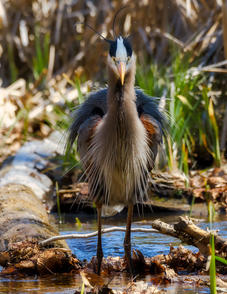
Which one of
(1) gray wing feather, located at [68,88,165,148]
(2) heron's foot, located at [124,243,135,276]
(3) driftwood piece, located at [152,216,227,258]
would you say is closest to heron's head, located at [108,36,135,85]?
(1) gray wing feather, located at [68,88,165,148]

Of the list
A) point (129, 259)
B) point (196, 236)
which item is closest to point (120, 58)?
point (196, 236)

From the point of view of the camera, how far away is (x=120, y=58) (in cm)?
374

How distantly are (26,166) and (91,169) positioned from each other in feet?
7.70

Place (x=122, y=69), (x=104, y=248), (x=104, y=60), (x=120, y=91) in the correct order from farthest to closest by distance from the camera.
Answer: (x=104, y=60), (x=104, y=248), (x=120, y=91), (x=122, y=69)

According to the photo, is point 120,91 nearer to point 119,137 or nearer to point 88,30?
point 119,137

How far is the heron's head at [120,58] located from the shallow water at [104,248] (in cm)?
139

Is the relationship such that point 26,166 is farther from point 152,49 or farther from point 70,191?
point 152,49

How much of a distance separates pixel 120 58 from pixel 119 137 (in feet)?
2.07

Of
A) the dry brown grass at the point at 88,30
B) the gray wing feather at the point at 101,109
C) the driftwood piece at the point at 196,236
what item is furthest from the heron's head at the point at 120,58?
the dry brown grass at the point at 88,30

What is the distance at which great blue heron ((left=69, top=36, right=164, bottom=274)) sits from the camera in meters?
3.88

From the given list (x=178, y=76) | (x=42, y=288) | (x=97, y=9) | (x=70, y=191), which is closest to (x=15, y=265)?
(x=42, y=288)

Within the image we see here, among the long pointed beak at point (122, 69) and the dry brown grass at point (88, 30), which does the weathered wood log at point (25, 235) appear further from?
the dry brown grass at point (88, 30)

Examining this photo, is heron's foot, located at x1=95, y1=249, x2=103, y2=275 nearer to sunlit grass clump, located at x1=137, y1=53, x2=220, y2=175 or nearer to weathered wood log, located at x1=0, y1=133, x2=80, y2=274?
weathered wood log, located at x1=0, y1=133, x2=80, y2=274

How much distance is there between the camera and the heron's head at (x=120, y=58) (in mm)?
3719
